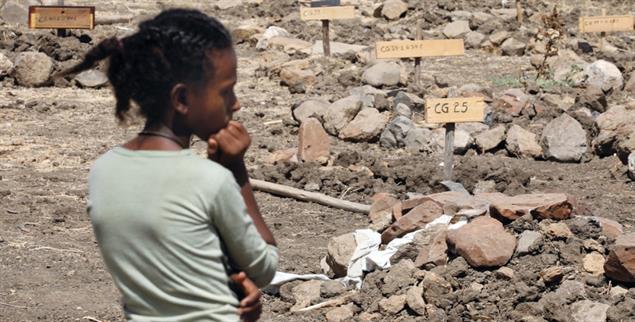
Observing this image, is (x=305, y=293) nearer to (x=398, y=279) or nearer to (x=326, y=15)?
(x=398, y=279)

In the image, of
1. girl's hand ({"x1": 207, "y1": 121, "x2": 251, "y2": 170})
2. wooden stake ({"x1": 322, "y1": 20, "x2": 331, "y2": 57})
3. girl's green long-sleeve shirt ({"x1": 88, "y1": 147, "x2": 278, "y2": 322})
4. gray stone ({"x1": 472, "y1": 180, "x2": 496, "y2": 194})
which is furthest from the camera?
wooden stake ({"x1": 322, "y1": 20, "x2": 331, "y2": 57})

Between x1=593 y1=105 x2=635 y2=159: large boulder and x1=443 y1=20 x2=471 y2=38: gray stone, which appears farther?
x1=443 y1=20 x2=471 y2=38: gray stone

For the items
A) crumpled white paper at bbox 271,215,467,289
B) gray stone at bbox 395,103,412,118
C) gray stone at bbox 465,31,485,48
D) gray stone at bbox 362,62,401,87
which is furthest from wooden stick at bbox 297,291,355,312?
gray stone at bbox 465,31,485,48

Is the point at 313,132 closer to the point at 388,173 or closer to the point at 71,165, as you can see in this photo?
the point at 388,173

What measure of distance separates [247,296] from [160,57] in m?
0.57

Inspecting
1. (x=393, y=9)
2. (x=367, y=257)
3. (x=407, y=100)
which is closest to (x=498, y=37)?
(x=393, y=9)

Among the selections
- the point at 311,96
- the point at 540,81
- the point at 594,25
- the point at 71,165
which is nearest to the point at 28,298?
the point at 71,165

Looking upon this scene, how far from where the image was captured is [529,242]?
676 centimetres

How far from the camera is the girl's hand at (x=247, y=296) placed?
288cm

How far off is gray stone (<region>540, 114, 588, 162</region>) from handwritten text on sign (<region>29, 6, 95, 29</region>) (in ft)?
21.4

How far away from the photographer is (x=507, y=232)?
6.93m

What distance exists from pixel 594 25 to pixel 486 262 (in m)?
10.8

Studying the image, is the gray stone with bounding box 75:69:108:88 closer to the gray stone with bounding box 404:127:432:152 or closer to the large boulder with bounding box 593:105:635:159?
the gray stone with bounding box 404:127:432:152

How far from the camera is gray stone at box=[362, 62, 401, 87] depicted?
13.9 meters
